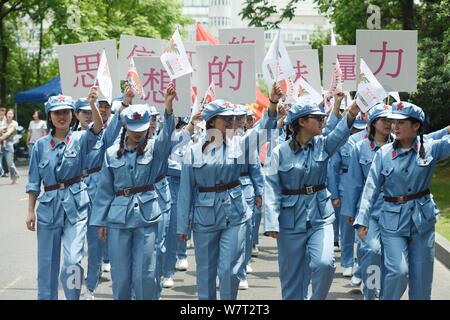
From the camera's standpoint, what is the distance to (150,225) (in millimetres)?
8156

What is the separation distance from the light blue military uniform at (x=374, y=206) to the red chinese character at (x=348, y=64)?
3154mm

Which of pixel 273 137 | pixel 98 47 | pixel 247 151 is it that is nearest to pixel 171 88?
pixel 247 151

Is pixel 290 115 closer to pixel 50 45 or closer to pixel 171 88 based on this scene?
pixel 171 88

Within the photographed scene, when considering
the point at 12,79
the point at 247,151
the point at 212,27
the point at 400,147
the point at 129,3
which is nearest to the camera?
the point at 400,147

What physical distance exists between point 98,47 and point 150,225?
3.22 m

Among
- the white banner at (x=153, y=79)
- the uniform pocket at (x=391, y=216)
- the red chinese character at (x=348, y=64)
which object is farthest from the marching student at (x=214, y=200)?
the red chinese character at (x=348, y=64)

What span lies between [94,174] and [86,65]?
4.03 ft

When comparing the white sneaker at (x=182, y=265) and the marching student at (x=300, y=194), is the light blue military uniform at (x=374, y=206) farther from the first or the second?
the white sneaker at (x=182, y=265)

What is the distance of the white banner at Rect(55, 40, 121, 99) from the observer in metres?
10.7

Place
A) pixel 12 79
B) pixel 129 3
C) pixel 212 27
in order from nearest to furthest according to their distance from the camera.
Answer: pixel 129 3 < pixel 12 79 < pixel 212 27

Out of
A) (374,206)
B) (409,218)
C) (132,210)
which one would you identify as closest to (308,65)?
(374,206)

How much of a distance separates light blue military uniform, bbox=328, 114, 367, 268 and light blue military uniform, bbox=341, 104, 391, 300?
1078 mm

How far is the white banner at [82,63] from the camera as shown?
10.7m

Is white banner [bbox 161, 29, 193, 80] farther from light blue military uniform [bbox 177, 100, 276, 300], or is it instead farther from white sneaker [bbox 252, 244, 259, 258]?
white sneaker [bbox 252, 244, 259, 258]
